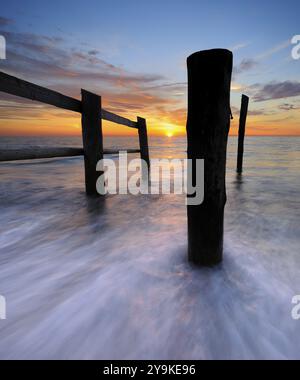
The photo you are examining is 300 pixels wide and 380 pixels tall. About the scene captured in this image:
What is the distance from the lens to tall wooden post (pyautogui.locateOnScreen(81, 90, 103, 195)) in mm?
3788

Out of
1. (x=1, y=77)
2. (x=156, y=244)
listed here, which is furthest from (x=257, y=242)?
(x=1, y=77)

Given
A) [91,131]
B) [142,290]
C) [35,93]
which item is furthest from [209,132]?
[91,131]

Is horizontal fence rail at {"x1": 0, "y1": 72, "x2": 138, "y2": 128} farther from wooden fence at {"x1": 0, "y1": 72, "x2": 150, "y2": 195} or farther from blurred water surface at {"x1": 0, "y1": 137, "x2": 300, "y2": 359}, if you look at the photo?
blurred water surface at {"x1": 0, "y1": 137, "x2": 300, "y2": 359}

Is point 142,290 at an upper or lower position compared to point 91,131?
lower

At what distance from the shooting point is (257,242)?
2.42 meters

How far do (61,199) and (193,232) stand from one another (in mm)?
3117

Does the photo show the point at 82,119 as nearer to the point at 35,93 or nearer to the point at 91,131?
the point at 91,131

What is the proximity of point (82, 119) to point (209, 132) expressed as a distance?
2799 millimetres

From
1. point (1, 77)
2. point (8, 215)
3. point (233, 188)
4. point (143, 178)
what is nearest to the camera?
point (1, 77)

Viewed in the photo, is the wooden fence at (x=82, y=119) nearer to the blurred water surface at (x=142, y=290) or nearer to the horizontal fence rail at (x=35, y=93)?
the horizontal fence rail at (x=35, y=93)

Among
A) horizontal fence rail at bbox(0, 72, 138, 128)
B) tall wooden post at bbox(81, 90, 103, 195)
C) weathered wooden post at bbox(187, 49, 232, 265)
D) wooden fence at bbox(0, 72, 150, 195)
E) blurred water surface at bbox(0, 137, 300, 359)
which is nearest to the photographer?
blurred water surface at bbox(0, 137, 300, 359)

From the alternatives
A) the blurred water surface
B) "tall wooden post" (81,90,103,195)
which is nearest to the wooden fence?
"tall wooden post" (81,90,103,195)

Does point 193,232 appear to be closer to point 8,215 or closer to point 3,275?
point 3,275

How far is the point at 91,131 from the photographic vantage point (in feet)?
12.7
